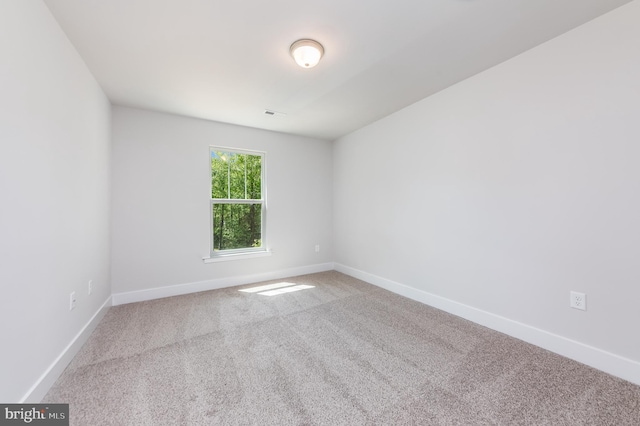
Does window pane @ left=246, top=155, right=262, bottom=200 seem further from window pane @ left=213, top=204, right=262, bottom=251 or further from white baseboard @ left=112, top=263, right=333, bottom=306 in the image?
white baseboard @ left=112, top=263, right=333, bottom=306

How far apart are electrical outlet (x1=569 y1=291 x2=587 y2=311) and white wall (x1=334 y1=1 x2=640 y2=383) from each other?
0.03 m

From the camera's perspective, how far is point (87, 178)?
86.0 inches

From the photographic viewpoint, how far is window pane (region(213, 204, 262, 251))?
366cm

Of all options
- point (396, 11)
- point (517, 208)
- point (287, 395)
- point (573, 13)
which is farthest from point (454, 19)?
point (287, 395)

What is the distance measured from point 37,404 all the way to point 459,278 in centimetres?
332

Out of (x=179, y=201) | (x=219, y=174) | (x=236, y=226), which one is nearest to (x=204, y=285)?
(x=236, y=226)

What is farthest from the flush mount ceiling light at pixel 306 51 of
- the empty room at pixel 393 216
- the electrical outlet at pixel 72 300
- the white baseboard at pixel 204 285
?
the white baseboard at pixel 204 285

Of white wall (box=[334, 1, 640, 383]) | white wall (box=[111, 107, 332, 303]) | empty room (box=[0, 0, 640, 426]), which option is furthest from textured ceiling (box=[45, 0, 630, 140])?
white wall (box=[111, 107, 332, 303])

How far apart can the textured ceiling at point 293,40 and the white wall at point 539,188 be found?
0.84ft

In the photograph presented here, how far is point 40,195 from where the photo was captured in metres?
1.48

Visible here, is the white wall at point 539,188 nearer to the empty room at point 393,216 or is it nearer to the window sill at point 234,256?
the empty room at point 393,216

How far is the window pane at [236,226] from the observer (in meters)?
3.66

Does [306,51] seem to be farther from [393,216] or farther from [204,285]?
[204,285]

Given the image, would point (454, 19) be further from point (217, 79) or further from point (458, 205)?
point (217, 79)
